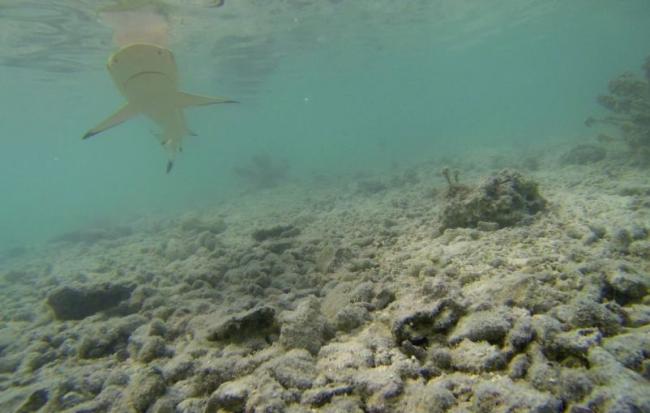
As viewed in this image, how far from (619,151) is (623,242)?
1084 cm

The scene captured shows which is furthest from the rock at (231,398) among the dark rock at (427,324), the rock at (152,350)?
the rock at (152,350)

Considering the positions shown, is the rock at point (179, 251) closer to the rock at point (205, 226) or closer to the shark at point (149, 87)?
the rock at point (205, 226)

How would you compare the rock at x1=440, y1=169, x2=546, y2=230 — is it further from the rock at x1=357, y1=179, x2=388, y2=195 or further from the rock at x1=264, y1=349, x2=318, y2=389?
the rock at x1=357, y1=179, x2=388, y2=195

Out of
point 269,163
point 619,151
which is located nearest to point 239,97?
point 269,163

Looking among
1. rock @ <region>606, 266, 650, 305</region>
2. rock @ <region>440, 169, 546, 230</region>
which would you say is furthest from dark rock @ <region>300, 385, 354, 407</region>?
rock @ <region>440, 169, 546, 230</region>

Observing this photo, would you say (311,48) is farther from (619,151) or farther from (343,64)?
(619,151)

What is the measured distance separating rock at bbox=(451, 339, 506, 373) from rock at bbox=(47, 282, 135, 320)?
5.16m

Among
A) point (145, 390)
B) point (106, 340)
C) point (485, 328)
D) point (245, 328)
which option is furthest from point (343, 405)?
point (106, 340)

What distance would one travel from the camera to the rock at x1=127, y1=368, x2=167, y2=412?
2.77 m

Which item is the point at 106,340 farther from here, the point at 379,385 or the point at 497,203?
the point at 497,203

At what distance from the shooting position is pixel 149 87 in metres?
6.35

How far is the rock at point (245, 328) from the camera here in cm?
334

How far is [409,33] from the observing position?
32250 mm

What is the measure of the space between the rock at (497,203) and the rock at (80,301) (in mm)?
5317
